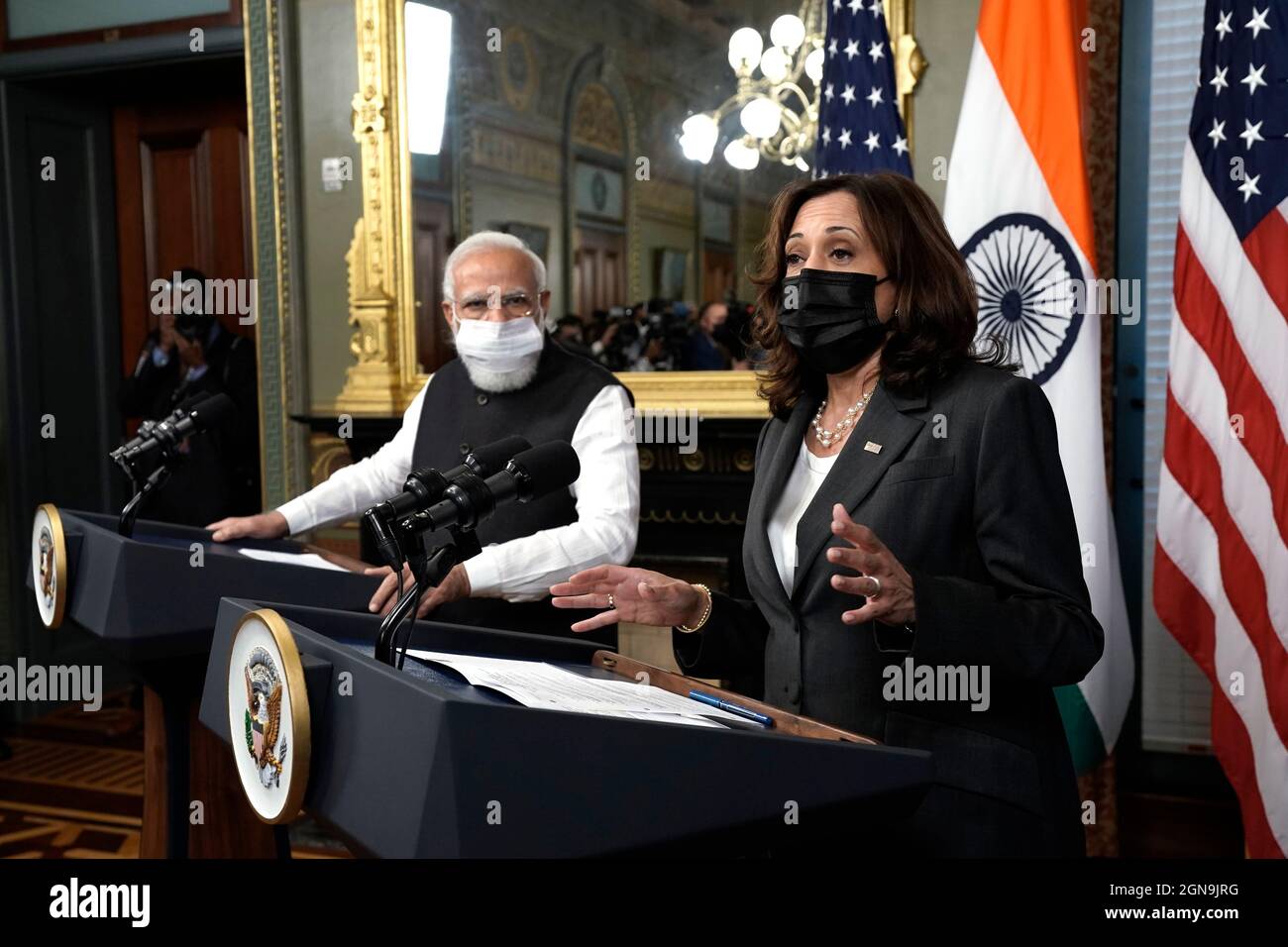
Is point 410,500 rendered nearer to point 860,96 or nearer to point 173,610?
point 173,610

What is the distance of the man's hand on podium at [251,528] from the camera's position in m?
2.30

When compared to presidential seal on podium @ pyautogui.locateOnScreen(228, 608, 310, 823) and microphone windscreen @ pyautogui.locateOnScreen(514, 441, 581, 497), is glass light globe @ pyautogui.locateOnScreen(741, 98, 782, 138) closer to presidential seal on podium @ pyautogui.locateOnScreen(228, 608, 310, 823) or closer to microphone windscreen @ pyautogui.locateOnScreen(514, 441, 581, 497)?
microphone windscreen @ pyautogui.locateOnScreen(514, 441, 581, 497)

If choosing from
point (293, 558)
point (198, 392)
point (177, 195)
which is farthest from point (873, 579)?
point (177, 195)

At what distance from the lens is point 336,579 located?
6.70 feet

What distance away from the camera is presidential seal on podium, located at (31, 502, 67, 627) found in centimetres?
214

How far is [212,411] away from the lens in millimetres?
2271

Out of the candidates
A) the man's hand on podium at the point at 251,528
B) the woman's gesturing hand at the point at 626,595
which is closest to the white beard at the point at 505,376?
the man's hand on podium at the point at 251,528

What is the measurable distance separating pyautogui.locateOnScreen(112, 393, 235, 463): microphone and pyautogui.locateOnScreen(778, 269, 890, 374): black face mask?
118 centimetres

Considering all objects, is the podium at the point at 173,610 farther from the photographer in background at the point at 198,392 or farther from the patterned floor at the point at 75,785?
the photographer in background at the point at 198,392

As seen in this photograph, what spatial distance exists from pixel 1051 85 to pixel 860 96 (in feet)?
1.62

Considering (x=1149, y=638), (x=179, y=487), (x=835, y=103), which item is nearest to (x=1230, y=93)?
(x=835, y=103)

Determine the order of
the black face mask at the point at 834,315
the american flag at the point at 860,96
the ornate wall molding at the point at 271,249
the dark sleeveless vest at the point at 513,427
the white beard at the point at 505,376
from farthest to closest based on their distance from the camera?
1. the ornate wall molding at the point at 271,249
2. the american flag at the point at 860,96
3. the white beard at the point at 505,376
4. the dark sleeveless vest at the point at 513,427
5. the black face mask at the point at 834,315

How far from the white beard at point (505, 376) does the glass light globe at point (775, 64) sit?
5.00ft
